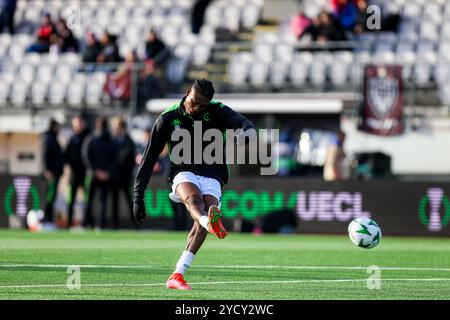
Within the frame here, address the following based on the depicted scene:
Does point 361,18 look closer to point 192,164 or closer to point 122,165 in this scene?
→ point 122,165

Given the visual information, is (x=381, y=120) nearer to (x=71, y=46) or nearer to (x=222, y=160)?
(x=71, y=46)

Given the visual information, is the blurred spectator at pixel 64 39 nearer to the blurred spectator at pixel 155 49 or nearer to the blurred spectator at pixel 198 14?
the blurred spectator at pixel 198 14

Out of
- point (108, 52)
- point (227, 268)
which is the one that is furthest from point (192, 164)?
point (108, 52)

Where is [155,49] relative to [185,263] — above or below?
above

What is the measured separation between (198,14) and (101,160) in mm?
9661

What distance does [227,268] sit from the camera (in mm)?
14867

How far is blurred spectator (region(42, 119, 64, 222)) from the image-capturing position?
26375 mm

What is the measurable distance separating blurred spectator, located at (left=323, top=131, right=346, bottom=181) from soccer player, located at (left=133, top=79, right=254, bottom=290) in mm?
13119

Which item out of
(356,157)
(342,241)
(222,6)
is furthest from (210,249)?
(222,6)

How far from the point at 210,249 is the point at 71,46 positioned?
1669cm

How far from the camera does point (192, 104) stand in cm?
1216

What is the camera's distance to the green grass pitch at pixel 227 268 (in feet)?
37.6

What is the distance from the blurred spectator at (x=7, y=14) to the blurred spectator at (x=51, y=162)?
10676mm
